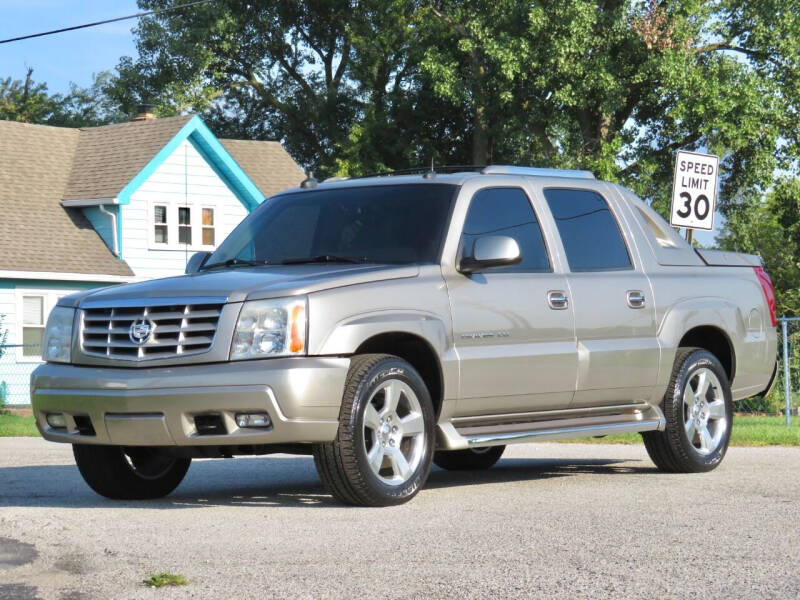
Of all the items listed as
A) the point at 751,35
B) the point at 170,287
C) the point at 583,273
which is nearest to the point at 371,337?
the point at 170,287

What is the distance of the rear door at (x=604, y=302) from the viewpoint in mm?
9844

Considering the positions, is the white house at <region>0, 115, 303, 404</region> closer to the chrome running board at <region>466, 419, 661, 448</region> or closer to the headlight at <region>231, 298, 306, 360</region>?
the chrome running board at <region>466, 419, 661, 448</region>

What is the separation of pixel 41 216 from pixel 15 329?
3.02 metres

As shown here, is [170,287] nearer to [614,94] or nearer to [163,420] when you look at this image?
[163,420]

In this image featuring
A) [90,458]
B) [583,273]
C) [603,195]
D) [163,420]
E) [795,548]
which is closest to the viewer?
[795,548]

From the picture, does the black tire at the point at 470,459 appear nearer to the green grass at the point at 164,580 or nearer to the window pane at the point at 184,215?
the green grass at the point at 164,580

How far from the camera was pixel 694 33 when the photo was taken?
38.3 m

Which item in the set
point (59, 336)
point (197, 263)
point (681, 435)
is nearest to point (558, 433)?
point (681, 435)

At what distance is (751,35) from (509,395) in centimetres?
3295

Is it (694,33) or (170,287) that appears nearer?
(170,287)

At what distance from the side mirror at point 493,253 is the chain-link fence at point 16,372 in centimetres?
2431

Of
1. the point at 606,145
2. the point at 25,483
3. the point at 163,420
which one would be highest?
the point at 606,145

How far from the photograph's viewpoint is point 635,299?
1023 cm

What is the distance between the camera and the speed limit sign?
15266 mm
